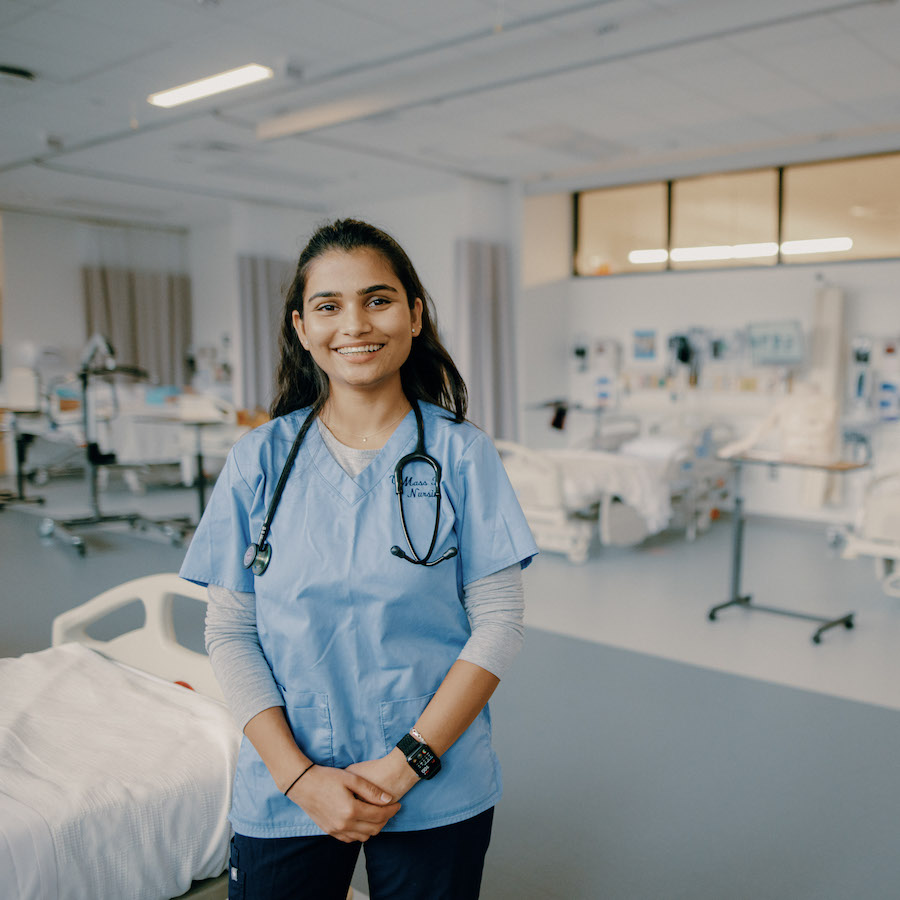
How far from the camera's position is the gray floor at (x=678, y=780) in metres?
2.16

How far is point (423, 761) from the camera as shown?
111 centimetres

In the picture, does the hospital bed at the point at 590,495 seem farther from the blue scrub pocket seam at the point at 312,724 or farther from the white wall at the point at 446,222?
the blue scrub pocket seam at the point at 312,724

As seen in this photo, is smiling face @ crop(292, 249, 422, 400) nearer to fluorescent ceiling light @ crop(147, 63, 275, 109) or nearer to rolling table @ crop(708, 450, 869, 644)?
rolling table @ crop(708, 450, 869, 644)

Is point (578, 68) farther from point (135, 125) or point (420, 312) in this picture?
point (420, 312)

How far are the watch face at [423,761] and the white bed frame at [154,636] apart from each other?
3.32 ft

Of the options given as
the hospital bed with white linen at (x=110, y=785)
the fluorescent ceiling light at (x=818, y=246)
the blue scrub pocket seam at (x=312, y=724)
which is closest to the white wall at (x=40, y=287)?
the fluorescent ceiling light at (x=818, y=246)

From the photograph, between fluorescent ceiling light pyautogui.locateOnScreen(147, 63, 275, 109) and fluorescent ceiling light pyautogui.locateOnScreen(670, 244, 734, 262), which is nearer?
fluorescent ceiling light pyautogui.locateOnScreen(147, 63, 275, 109)

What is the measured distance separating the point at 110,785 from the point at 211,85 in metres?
4.86

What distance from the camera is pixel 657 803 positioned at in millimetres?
2502

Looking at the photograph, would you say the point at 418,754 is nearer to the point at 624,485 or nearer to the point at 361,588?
the point at 361,588

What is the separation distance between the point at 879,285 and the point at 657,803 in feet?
17.4

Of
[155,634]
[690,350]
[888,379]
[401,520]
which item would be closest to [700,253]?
[690,350]

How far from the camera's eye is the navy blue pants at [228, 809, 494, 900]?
1.14 meters

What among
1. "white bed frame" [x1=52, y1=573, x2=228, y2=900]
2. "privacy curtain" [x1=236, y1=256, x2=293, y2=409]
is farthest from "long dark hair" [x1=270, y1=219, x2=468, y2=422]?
"privacy curtain" [x1=236, y1=256, x2=293, y2=409]
